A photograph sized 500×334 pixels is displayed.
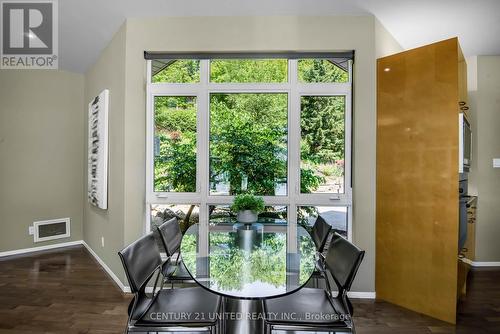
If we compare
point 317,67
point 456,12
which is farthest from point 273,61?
point 456,12

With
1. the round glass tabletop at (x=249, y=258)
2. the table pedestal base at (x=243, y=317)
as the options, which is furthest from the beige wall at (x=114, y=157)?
the table pedestal base at (x=243, y=317)

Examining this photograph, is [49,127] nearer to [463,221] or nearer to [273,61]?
[273,61]

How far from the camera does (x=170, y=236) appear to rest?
215 cm

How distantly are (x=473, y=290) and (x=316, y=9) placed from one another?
324 centimetres

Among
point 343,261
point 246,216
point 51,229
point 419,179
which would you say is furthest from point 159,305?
point 51,229

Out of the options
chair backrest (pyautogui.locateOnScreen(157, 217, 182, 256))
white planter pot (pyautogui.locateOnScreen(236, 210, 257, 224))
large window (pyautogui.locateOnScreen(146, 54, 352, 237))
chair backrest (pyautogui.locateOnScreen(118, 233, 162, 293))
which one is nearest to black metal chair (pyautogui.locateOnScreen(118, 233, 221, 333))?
chair backrest (pyautogui.locateOnScreen(118, 233, 162, 293))

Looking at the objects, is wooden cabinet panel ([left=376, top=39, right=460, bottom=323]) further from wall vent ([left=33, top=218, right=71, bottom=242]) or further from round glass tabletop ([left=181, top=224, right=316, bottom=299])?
wall vent ([left=33, top=218, right=71, bottom=242])

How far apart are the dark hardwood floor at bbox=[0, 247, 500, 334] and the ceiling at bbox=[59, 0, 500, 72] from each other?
2.69 meters

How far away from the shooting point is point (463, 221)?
245 cm

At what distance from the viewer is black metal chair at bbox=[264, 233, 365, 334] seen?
150 centimetres

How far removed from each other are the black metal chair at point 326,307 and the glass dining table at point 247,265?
11 centimetres

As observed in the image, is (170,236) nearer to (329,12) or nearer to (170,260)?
(170,260)

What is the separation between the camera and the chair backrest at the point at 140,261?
4.90ft

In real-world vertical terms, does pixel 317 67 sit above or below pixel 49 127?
above
